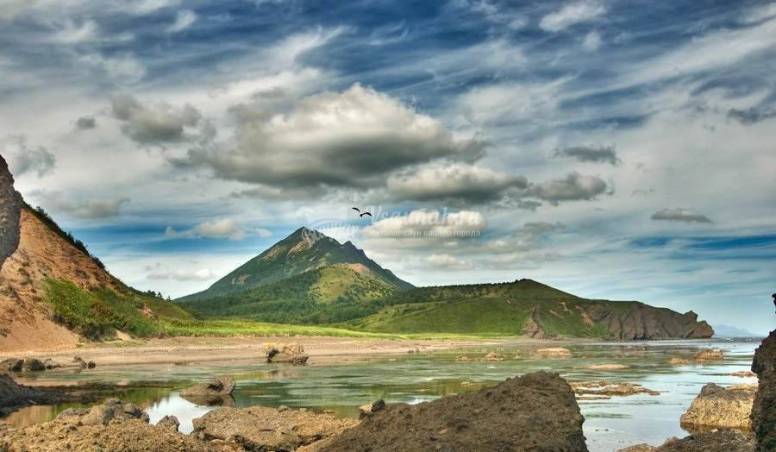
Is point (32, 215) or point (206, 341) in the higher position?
point (32, 215)

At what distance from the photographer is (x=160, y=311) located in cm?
14050

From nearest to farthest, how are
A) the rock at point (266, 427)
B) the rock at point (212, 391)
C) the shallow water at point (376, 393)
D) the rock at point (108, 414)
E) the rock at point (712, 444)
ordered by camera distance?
the rock at point (712, 444)
the rock at point (108, 414)
the rock at point (266, 427)
the shallow water at point (376, 393)
the rock at point (212, 391)

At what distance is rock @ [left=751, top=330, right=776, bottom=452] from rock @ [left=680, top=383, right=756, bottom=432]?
1669 centimetres

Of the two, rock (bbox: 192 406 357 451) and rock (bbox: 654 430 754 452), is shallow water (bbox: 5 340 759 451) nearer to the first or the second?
rock (bbox: 192 406 357 451)

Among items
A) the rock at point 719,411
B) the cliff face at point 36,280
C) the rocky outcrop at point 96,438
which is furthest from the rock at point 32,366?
the rock at point 719,411

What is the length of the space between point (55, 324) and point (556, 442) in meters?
84.5

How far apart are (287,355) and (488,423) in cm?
6602

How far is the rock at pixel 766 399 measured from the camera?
30.7 ft

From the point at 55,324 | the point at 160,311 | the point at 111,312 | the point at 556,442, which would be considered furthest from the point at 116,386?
the point at 160,311

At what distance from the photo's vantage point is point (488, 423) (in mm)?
12320

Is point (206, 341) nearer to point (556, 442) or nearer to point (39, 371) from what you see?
point (39, 371)

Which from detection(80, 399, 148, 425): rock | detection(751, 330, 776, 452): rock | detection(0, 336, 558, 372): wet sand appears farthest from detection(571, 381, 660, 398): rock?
detection(0, 336, 558, 372): wet sand

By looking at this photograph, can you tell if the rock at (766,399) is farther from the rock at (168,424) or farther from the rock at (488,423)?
the rock at (168,424)

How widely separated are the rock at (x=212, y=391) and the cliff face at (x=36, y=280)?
87.8 ft
